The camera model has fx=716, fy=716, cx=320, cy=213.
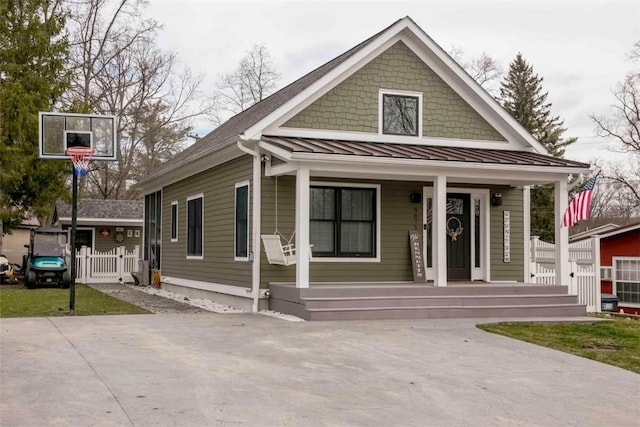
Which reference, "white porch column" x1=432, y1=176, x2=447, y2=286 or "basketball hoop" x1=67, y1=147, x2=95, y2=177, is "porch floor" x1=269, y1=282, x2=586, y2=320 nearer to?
"white porch column" x1=432, y1=176, x2=447, y2=286

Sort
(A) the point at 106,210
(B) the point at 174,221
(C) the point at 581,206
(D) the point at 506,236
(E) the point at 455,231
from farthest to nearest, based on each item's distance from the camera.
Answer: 1. (A) the point at 106,210
2. (B) the point at 174,221
3. (D) the point at 506,236
4. (E) the point at 455,231
5. (C) the point at 581,206

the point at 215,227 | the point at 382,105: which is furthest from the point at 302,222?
the point at 215,227

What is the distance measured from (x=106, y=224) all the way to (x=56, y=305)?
607 inches

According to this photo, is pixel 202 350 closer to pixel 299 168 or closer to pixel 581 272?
pixel 299 168

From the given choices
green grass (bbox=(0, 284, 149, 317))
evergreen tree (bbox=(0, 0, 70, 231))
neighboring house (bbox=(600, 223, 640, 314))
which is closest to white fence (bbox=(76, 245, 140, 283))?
evergreen tree (bbox=(0, 0, 70, 231))

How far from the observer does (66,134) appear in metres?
14.4

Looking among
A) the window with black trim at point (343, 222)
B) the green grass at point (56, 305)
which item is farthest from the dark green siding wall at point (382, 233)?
the green grass at point (56, 305)

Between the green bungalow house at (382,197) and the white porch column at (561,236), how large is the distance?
32 mm

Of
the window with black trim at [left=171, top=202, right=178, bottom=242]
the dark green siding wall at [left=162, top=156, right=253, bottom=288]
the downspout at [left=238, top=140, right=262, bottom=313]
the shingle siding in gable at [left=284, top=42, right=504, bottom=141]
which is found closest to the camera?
the downspout at [left=238, top=140, right=262, bottom=313]

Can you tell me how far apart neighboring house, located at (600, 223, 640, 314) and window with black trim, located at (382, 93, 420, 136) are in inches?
562

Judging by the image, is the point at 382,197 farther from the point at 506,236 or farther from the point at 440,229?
the point at 506,236

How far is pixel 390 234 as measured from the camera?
1541 centimetres

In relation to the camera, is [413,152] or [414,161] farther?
[413,152]

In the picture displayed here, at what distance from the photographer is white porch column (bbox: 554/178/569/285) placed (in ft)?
48.3
